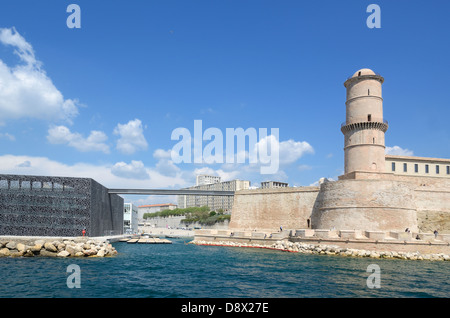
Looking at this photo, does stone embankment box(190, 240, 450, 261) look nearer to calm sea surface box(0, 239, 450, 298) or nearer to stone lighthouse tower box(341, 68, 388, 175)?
calm sea surface box(0, 239, 450, 298)

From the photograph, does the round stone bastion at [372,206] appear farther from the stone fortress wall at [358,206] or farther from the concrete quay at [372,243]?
the concrete quay at [372,243]

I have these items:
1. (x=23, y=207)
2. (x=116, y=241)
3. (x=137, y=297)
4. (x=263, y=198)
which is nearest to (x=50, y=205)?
(x=23, y=207)

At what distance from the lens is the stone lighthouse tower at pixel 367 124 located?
38500 millimetres

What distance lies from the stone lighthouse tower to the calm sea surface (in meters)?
16.1

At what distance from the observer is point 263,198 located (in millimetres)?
45719

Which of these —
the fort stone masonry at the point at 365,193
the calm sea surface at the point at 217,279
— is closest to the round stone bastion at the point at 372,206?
the fort stone masonry at the point at 365,193

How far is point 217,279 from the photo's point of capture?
1742cm

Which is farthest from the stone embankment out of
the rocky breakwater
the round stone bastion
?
the rocky breakwater

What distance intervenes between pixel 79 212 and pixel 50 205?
2.78m

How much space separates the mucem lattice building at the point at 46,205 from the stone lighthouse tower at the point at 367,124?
28193 mm

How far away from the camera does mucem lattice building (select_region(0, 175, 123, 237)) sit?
35031mm
